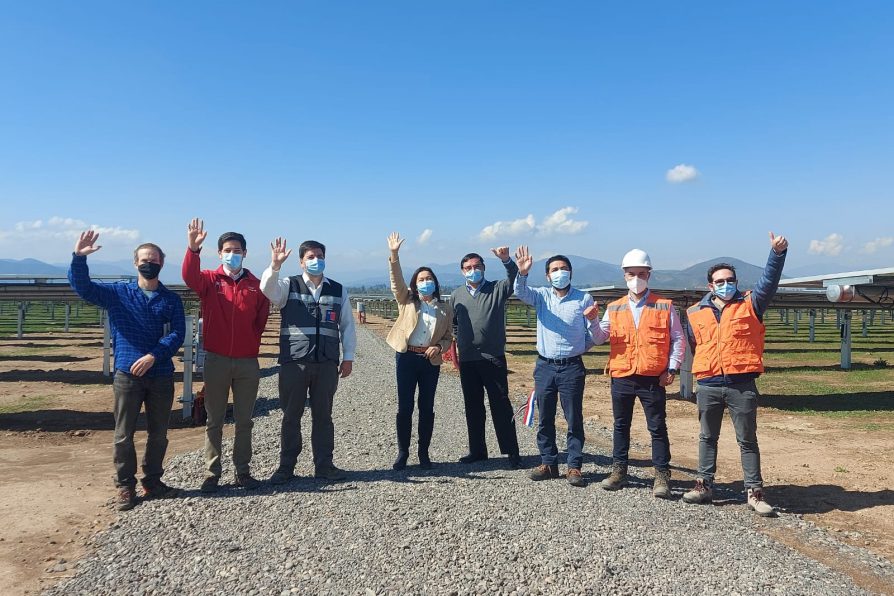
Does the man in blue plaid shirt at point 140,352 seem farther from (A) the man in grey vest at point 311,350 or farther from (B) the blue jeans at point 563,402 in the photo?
(B) the blue jeans at point 563,402

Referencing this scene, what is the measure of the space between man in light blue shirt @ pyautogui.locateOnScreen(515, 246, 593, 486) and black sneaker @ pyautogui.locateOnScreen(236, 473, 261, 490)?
2.80 m

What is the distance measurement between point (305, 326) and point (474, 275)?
6.10 feet

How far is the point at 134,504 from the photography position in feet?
17.0

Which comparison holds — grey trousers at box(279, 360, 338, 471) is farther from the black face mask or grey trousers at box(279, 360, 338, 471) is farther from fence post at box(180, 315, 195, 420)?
fence post at box(180, 315, 195, 420)

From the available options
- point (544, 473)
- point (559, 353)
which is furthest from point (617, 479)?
point (559, 353)

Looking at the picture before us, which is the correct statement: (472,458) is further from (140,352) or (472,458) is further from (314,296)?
(140,352)

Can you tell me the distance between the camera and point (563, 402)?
5551mm

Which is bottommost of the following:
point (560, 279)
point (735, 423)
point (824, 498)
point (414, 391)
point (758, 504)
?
point (824, 498)

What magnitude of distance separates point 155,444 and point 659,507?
4.79 metres

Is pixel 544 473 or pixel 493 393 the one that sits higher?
pixel 493 393

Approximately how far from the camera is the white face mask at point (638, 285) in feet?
17.6

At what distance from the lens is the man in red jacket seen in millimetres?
5234

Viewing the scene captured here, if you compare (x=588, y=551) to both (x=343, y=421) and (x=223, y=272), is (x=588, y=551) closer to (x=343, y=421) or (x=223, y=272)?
(x=223, y=272)

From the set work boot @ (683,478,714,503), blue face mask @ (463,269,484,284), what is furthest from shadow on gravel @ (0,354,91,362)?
work boot @ (683,478,714,503)
